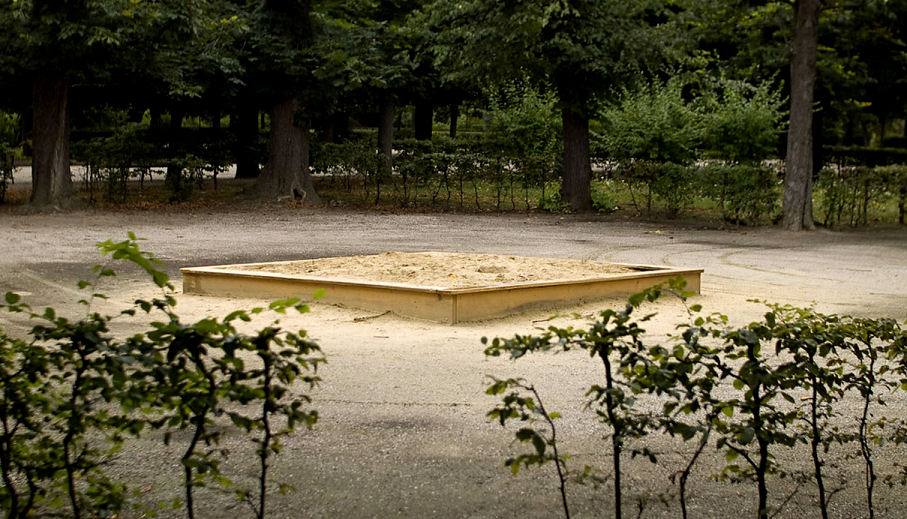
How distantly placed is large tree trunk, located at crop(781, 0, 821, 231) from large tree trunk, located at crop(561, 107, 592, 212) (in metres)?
4.56

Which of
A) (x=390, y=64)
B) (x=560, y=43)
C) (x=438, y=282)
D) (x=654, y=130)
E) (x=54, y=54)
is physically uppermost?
(x=390, y=64)

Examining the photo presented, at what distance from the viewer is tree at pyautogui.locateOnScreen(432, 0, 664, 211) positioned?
18.2 metres

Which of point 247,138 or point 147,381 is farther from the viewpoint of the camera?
point 247,138

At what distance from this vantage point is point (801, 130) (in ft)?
56.7

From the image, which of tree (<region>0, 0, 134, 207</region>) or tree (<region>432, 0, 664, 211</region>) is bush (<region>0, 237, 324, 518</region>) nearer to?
tree (<region>0, 0, 134, 207</region>)

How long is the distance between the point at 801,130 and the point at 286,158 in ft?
35.7

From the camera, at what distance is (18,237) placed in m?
14.9

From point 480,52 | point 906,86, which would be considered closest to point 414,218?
point 480,52

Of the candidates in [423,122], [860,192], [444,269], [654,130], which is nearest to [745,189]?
[860,192]

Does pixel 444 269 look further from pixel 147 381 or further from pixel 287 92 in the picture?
pixel 287 92

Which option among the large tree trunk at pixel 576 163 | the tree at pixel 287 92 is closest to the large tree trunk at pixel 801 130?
the large tree trunk at pixel 576 163

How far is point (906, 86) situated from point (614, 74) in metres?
19.4

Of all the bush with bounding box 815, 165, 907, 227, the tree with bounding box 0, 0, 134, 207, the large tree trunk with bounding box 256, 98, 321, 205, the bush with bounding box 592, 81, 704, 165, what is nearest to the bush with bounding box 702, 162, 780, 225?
the bush with bounding box 815, 165, 907, 227


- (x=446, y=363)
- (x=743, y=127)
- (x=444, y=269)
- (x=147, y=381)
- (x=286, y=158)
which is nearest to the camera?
(x=147, y=381)
